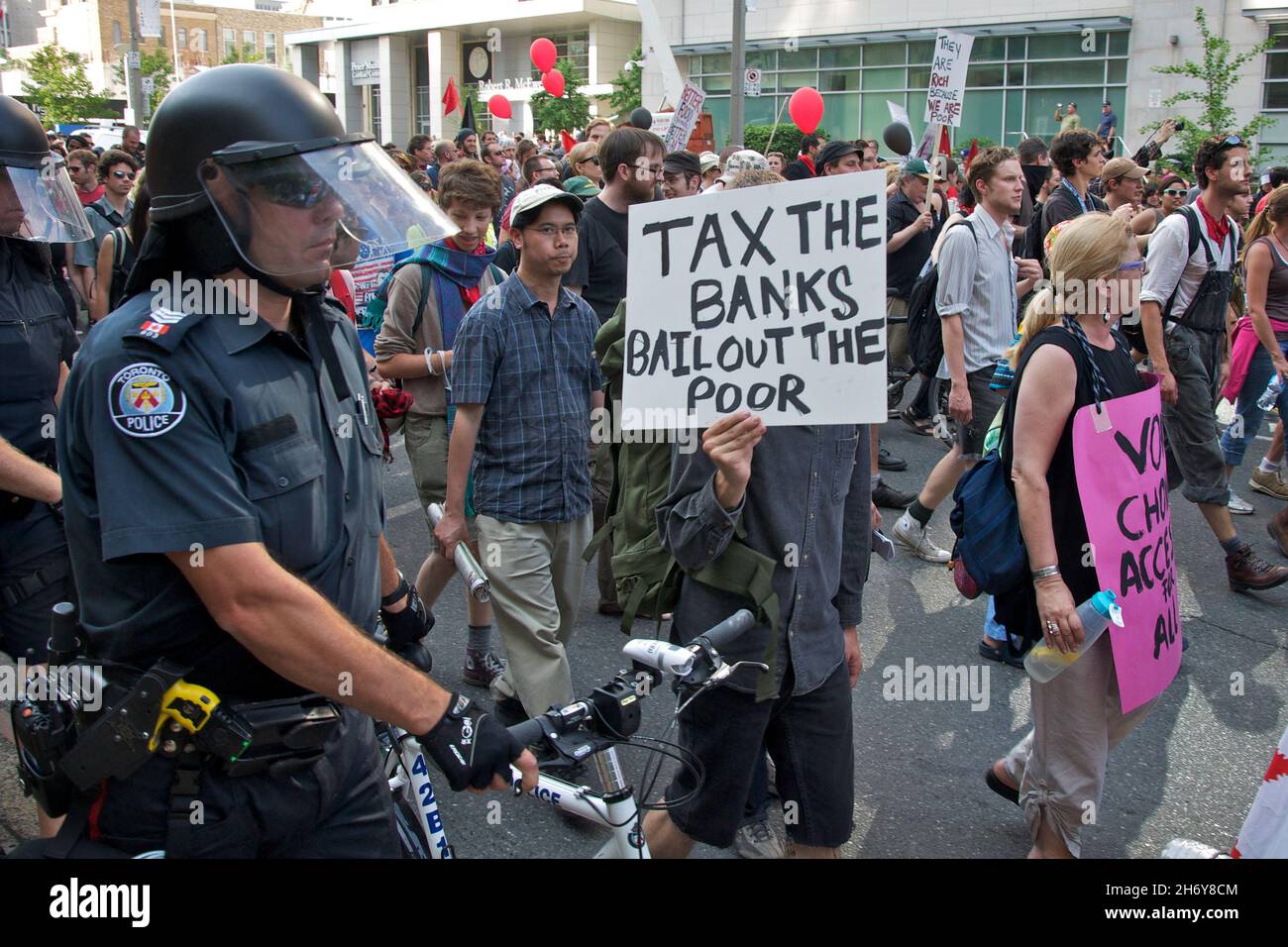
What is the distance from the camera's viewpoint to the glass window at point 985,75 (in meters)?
31.2

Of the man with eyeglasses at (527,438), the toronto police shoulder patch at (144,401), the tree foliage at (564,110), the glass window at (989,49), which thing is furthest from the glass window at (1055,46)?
the toronto police shoulder patch at (144,401)

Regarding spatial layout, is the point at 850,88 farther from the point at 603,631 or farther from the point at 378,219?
the point at 378,219

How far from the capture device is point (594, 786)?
150 inches

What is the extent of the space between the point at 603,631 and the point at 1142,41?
2832cm

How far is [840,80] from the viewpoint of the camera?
34.7 metres

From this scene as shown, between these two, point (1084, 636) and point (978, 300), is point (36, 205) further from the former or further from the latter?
point (978, 300)

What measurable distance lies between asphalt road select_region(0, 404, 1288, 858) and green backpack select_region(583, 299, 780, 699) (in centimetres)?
48

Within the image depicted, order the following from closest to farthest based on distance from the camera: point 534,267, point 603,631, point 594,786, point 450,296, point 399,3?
point 594,786 → point 534,267 → point 450,296 → point 603,631 → point 399,3

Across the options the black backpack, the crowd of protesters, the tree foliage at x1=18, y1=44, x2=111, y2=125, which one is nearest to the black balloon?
the crowd of protesters

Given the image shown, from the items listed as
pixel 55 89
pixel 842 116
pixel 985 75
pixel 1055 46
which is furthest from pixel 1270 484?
pixel 55 89

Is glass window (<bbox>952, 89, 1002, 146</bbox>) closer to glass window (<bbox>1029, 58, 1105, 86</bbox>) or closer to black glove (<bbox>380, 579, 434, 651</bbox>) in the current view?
glass window (<bbox>1029, 58, 1105, 86</bbox>)
